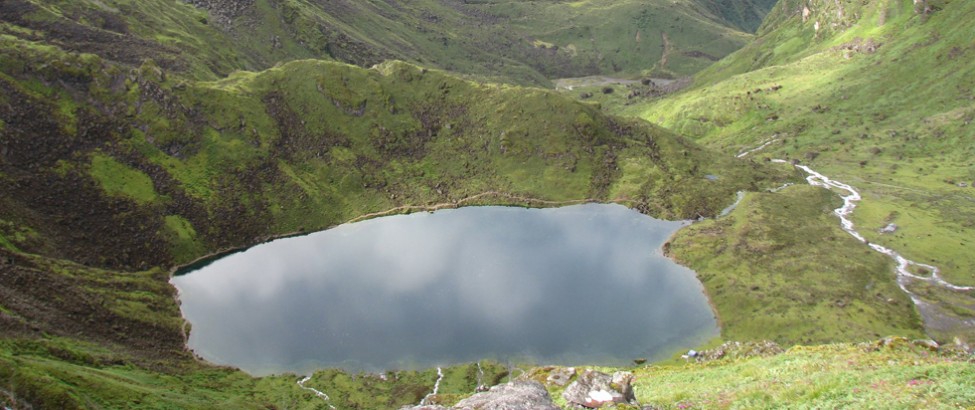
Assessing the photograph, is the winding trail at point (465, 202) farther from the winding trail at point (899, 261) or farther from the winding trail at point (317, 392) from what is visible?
the winding trail at point (317, 392)

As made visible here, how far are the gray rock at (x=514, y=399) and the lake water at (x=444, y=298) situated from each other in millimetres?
48426

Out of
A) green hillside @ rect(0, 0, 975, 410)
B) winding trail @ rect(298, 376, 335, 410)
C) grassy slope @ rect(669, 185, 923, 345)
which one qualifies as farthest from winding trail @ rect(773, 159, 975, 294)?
winding trail @ rect(298, 376, 335, 410)

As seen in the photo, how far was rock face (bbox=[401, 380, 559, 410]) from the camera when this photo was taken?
3055 cm

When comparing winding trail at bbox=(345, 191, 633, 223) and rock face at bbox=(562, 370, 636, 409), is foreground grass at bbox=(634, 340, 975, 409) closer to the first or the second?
rock face at bbox=(562, 370, 636, 409)

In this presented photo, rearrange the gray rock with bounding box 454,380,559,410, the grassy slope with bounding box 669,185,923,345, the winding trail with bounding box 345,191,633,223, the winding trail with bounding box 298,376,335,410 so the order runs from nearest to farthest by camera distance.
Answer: the gray rock with bounding box 454,380,559,410
the winding trail with bounding box 298,376,335,410
the grassy slope with bounding box 669,185,923,345
the winding trail with bounding box 345,191,633,223

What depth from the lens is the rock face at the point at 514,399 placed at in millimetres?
30547

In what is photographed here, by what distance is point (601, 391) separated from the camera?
32.4m

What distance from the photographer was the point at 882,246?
119312 millimetres

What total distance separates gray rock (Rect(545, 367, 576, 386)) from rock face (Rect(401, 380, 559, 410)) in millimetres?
17101

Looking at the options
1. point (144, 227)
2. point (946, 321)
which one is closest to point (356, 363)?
point (144, 227)

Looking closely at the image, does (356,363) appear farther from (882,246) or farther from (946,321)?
(882,246)

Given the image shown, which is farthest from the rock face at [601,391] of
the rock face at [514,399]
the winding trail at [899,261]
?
the winding trail at [899,261]

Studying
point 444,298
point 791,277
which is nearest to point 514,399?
point 444,298

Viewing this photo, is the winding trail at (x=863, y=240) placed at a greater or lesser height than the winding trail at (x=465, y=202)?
lesser
